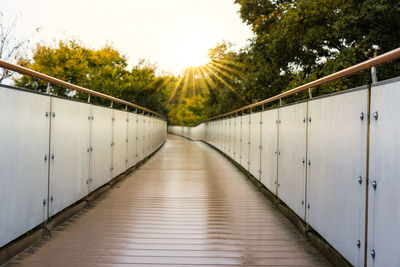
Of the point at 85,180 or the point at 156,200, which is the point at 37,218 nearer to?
the point at 85,180

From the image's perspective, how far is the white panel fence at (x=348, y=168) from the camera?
2.02 metres

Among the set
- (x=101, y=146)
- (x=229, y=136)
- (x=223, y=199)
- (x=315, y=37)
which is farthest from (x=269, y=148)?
(x=315, y=37)

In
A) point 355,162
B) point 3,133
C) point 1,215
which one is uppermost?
point 3,133

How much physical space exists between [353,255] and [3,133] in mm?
2713

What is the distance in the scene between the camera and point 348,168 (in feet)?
8.54

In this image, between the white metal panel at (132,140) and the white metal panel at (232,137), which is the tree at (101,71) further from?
the white metal panel at (132,140)

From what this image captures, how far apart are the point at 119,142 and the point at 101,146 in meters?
1.30

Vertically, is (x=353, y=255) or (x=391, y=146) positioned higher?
(x=391, y=146)

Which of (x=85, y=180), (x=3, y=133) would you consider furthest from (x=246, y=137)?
(x=3, y=133)

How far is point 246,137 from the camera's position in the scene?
26.0 feet

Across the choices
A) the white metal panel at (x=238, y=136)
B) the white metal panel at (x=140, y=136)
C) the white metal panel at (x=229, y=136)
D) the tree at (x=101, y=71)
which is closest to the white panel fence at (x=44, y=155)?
the white metal panel at (x=140, y=136)

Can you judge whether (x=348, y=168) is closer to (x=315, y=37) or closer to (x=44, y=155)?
(x=44, y=155)

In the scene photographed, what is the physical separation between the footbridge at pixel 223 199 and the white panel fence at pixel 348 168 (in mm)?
10

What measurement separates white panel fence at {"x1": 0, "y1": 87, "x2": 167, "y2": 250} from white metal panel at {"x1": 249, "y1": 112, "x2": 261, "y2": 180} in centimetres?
271
